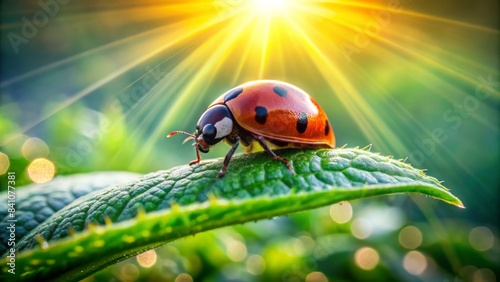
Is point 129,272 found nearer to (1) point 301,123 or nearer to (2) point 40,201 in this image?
(2) point 40,201

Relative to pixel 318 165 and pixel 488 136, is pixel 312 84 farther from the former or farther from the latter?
pixel 318 165

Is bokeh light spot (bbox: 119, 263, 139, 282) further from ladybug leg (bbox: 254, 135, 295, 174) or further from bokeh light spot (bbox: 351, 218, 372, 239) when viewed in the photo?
bokeh light spot (bbox: 351, 218, 372, 239)

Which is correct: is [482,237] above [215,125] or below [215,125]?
above

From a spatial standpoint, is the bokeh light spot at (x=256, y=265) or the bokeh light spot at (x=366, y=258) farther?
the bokeh light spot at (x=366, y=258)

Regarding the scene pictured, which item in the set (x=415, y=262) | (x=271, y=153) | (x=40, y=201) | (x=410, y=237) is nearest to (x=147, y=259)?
(x=40, y=201)

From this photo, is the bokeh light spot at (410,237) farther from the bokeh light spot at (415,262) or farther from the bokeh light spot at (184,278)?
the bokeh light spot at (184,278)

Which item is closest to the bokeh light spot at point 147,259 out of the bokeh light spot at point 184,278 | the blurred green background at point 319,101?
the blurred green background at point 319,101

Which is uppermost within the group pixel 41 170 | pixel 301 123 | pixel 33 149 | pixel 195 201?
pixel 33 149
